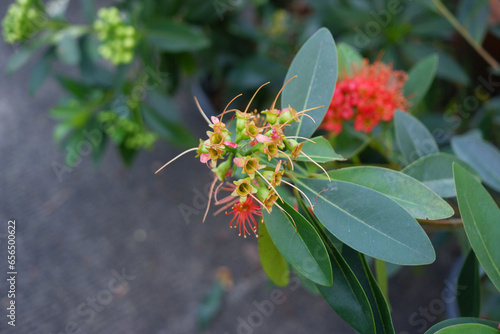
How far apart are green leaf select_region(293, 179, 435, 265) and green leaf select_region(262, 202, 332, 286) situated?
0.03 meters

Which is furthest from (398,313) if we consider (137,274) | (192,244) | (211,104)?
(211,104)

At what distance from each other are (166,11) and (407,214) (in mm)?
1056

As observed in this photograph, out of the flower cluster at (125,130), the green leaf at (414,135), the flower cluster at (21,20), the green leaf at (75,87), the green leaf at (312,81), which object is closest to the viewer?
the green leaf at (312,81)

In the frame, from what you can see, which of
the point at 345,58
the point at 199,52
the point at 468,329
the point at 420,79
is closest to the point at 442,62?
the point at 420,79

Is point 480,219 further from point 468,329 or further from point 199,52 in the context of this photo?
point 199,52

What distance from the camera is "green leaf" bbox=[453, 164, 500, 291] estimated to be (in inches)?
20.3

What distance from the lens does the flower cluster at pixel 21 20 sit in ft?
3.51

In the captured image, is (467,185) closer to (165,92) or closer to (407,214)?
(407,214)

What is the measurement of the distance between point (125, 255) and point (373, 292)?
126cm

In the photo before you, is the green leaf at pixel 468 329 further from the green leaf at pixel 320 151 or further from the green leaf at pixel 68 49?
the green leaf at pixel 68 49

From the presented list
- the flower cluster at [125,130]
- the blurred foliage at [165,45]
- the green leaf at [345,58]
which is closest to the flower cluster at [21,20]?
the blurred foliage at [165,45]

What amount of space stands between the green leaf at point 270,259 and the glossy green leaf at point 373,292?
0.32 feet

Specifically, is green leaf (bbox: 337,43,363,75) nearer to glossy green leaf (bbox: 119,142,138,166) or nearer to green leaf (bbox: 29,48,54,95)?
glossy green leaf (bbox: 119,142,138,166)

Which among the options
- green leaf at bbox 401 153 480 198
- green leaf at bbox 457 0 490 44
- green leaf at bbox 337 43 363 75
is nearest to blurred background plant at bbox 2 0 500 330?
green leaf at bbox 457 0 490 44
